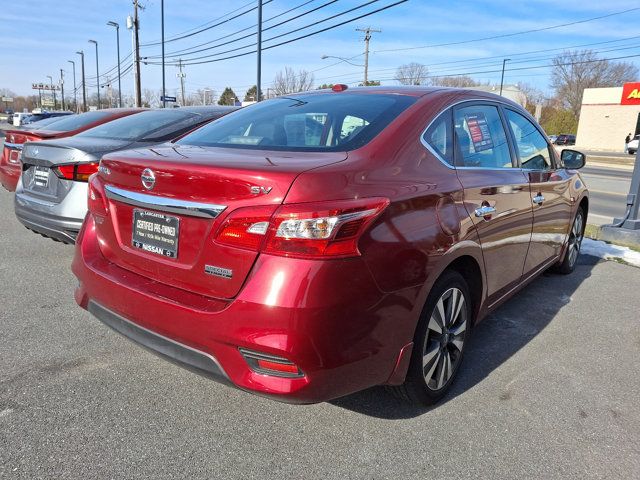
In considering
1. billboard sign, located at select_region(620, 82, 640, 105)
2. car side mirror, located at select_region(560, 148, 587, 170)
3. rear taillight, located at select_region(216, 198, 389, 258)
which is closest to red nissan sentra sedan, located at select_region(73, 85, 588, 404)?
rear taillight, located at select_region(216, 198, 389, 258)

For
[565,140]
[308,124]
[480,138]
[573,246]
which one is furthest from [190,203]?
[565,140]

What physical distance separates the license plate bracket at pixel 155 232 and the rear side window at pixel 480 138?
1565 mm

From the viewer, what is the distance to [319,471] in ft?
7.54

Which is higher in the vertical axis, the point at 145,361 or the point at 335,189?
the point at 335,189

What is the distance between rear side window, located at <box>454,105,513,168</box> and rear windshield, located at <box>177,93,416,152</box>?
1.24ft

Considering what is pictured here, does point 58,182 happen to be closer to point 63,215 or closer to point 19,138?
point 63,215

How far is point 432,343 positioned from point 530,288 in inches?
105

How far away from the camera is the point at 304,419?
2.69 meters

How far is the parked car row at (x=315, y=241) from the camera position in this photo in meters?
2.08

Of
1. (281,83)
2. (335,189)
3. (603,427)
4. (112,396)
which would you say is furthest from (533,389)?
(281,83)

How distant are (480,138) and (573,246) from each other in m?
2.87

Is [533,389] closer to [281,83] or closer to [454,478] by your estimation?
[454,478]

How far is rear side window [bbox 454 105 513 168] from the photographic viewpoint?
3.02 metres

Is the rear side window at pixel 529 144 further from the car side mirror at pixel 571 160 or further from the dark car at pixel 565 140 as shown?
the dark car at pixel 565 140
